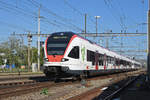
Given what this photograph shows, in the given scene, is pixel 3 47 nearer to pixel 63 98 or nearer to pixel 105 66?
pixel 105 66

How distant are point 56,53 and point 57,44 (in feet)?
2.51

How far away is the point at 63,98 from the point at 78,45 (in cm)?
748

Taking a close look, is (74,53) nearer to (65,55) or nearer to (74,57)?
(74,57)

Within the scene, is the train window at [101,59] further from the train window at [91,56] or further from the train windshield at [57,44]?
the train windshield at [57,44]

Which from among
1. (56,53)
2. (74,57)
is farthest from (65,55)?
(74,57)

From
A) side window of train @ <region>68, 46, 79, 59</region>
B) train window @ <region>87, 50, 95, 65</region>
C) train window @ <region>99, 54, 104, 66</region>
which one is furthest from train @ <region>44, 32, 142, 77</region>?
train window @ <region>99, 54, 104, 66</region>

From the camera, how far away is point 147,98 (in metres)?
10.7

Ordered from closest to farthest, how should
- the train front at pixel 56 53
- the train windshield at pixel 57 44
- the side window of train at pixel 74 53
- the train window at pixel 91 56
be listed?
the train front at pixel 56 53, the train windshield at pixel 57 44, the side window of train at pixel 74 53, the train window at pixel 91 56

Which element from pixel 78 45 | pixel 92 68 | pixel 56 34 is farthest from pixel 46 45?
pixel 92 68

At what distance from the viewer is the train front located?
17.1 m

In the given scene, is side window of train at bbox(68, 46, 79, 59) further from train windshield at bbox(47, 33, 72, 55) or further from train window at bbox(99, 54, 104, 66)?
train window at bbox(99, 54, 104, 66)

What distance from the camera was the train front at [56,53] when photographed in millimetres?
17078

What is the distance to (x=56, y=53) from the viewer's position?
683 inches

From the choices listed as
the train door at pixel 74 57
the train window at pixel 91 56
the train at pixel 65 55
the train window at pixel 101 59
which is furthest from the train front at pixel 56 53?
the train window at pixel 101 59
